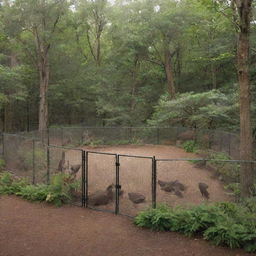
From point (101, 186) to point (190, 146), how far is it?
9540mm

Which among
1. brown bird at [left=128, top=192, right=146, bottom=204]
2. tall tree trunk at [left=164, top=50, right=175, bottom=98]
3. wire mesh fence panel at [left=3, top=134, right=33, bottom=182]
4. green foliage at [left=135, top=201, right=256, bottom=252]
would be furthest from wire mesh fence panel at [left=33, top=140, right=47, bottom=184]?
tall tree trunk at [left=164, top=50, right=175, bottom=98]

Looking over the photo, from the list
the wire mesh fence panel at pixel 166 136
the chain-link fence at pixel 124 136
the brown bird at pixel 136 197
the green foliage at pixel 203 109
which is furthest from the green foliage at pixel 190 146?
the brown bird at pixel 136 197

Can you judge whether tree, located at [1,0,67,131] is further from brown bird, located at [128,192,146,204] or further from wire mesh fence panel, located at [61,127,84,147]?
brown bird, located at [128,192,146,204]

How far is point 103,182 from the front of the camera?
982cm

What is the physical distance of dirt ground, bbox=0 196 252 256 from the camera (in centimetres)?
626

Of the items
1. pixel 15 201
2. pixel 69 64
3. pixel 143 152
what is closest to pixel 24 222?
pixel 15 201

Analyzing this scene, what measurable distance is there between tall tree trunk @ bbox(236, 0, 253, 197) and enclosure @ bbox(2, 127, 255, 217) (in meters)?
0.36

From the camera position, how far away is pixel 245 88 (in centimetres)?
853

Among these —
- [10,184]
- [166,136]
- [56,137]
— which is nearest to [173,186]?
[10,184]

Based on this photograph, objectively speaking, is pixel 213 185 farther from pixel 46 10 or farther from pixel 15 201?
pixel 46 10

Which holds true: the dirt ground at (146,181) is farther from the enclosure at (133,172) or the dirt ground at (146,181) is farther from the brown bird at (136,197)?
the brown bird at (136,197)

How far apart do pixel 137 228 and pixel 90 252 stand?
1693mm

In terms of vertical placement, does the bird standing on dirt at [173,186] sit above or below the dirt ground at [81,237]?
above

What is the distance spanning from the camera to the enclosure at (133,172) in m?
8.64
